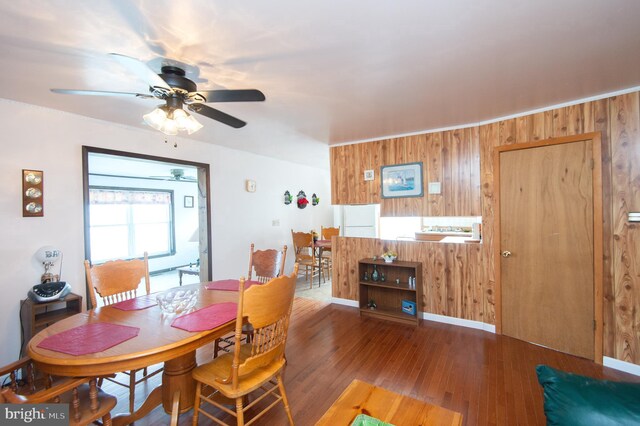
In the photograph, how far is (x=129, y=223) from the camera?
6.23m

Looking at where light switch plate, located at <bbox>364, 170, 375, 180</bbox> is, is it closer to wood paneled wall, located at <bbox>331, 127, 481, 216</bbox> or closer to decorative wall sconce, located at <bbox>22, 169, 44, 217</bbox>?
wood paneled wall, located at <bbox>331, 127, 481, 216</bbox>

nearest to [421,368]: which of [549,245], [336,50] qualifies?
[549,245]

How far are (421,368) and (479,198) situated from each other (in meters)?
1.95

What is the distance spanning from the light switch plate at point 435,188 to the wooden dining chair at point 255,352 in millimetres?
2464

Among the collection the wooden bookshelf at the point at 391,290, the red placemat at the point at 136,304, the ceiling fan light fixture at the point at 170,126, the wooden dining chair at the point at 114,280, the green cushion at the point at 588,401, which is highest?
the ceiling fan light fixture at the point at 170,126

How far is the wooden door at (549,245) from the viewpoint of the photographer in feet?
8.50

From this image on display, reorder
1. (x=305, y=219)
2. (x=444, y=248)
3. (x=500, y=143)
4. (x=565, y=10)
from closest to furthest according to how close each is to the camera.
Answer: (x=565, y=10), (x=500, y=143), (x=444, y=248), (x=305, y=219)

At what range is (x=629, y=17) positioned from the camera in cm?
145

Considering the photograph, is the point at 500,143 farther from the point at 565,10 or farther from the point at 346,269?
the point at 346,269

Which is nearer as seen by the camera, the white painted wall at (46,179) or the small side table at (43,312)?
the small side table at (43,312)

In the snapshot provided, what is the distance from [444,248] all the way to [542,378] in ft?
7.29

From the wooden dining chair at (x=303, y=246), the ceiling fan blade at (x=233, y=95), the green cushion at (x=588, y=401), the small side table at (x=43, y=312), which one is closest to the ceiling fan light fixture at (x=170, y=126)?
the ceiling fan blade at (x=233, y=95)

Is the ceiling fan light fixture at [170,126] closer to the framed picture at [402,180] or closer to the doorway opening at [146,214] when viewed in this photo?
the framed picture at [402,180]

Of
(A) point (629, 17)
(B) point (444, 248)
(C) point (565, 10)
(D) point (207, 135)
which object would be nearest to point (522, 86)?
(A) point (629, 17)
